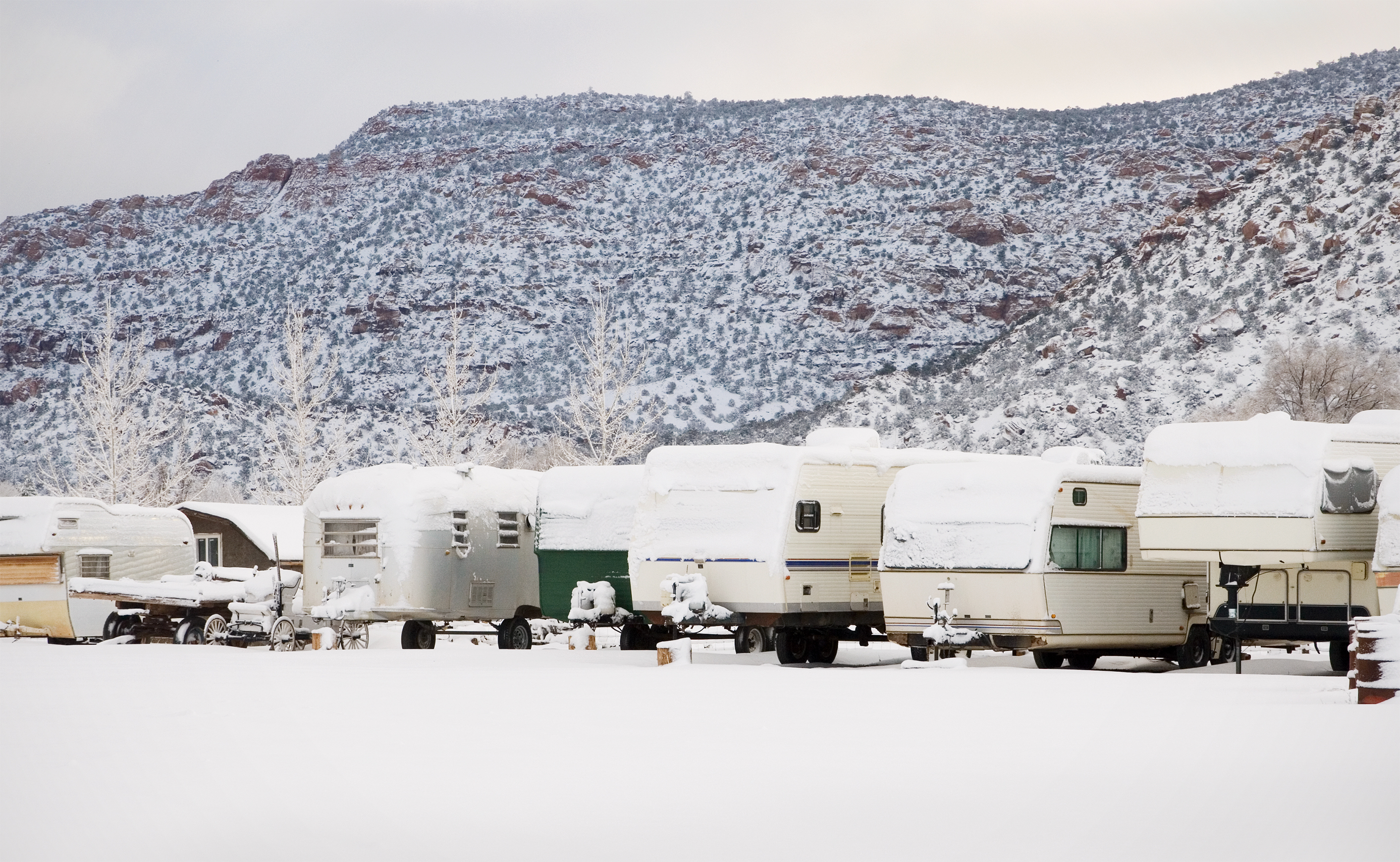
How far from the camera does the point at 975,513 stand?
1753 cm

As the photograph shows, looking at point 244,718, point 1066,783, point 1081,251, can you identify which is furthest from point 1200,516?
point 1081,251

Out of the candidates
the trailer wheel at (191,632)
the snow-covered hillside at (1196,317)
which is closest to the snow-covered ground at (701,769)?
the trailer wheel at (191,632)

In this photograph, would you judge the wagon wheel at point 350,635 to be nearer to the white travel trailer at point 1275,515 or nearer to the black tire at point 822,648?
the black tire at point 822,648

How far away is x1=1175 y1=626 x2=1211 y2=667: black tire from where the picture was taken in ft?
62.4

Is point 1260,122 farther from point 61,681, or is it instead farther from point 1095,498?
point 61,681

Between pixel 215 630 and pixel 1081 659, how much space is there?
13739 mm

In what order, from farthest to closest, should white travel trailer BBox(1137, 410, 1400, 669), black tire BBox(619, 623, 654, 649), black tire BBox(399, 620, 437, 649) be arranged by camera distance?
black tire BBox(399, 620, 437, 649) → black tire BBox(619, 623, 654, 649) → white travel trailer BBox(1137, 410, 1400, 669)

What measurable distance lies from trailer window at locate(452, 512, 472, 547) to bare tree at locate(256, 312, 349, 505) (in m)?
13.9

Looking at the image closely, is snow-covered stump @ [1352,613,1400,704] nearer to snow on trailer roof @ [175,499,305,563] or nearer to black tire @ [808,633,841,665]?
black tire @ [808,633,841,665]

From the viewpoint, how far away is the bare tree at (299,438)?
4338cm

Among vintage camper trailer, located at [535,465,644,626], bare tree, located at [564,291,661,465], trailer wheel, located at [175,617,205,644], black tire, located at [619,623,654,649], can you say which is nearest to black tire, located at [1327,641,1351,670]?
vintage camper trailer, located at [535,465,644,626]

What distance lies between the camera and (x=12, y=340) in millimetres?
83562

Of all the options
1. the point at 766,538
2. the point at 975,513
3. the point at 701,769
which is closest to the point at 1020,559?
the point at 975,513

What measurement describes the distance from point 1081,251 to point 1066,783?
6985 cm
